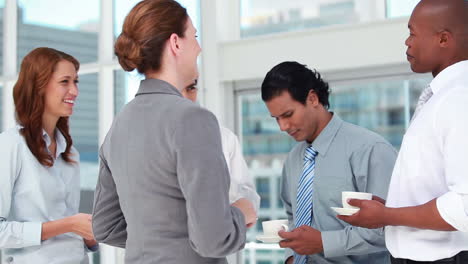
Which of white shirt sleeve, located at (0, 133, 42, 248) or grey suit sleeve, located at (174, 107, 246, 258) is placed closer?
grey suit sleeve, located at (174, 107, 246, 258)

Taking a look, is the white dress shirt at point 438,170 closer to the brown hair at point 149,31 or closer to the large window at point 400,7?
the brown hair at point 149,31

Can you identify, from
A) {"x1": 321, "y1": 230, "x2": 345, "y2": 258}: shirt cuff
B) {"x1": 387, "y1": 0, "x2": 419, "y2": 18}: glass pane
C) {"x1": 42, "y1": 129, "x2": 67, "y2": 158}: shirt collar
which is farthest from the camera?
{"x1": 387, "y1": 0, "x2": 419, "y2": 18}: glass pane

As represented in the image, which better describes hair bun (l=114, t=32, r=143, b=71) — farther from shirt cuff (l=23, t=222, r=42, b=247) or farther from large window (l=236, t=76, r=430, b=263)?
large window (l=236, t=76, r=430, b=263)

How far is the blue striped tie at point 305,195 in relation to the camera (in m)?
2.31

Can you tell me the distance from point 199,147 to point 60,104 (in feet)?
4.03

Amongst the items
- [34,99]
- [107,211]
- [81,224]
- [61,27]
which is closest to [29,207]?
[81,224]

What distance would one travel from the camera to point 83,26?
3.96 meters

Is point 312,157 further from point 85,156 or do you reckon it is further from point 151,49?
point 85,156

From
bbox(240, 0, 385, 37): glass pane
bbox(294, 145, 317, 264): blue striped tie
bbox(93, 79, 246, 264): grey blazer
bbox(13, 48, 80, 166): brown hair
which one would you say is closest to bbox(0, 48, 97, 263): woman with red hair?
bbox(13, 48, 80, 166): brown hair

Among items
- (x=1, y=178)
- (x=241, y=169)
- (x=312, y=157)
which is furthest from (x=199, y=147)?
(x=241, y=169)

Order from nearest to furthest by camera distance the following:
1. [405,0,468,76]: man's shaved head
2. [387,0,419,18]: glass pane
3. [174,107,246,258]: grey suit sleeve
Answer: [174,107,246,258]: grey suit sleeve
[405,0,468,76]: man's shaved head
[387,0,419,18]: glass pane

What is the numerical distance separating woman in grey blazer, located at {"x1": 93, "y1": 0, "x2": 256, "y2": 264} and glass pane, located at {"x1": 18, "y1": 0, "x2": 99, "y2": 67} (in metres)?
2.34

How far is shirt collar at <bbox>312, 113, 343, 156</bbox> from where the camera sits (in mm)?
2346

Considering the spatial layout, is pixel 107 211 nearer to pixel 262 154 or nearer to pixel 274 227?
pixel 274 227
